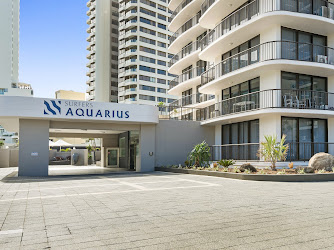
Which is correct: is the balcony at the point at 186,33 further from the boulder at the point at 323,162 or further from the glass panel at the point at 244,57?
the boulder at the point at 323,162

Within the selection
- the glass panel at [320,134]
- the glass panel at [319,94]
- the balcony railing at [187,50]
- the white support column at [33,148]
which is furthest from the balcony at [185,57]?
the white support column at [33,148]

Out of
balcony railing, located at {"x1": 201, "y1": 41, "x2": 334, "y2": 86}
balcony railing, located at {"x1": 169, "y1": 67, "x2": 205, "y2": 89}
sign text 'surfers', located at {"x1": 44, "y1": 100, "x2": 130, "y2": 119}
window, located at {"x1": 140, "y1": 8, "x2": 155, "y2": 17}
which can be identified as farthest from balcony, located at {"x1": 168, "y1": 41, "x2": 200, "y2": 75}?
window, located at {"x1": 140, "y1": 8, "x2": 155, "y2": 17}

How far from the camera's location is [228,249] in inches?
187

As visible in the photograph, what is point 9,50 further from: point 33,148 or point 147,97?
point 33,148

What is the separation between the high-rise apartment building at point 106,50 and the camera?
255ft

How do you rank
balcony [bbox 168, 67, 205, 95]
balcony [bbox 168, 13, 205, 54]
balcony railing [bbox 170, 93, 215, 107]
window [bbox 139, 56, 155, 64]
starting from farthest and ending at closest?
window [bbox 139, 56, 155, 64] < balcony [bbox 168, 67, 205, 95] < balcony [bbox 168, 13, 205, 54] < balcony railing [bbox 170, 93, 215, 107]

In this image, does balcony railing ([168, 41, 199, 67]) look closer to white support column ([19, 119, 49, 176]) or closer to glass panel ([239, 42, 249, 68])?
glass panel ([239, 42, 249, 68])

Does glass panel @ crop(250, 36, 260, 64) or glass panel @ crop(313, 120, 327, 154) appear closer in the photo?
glass panel @ crop(250, 36, 260, 64)

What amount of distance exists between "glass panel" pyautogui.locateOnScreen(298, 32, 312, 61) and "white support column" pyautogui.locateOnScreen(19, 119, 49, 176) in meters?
17.7

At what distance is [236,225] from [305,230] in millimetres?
1234

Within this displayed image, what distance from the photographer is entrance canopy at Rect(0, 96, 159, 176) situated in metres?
19.6

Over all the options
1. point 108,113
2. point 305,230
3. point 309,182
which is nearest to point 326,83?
point 309,182

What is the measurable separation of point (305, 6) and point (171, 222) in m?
20.2

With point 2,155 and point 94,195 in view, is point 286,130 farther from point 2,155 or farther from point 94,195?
point 2,155
